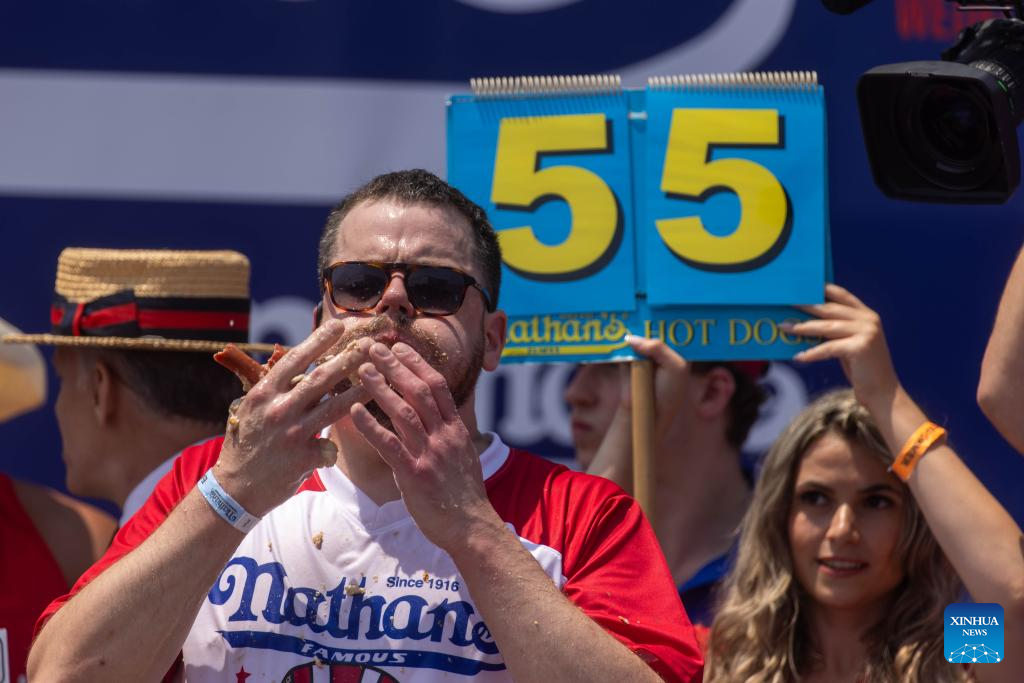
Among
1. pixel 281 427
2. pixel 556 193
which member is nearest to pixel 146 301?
pixel 556 193

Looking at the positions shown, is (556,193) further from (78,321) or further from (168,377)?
(78,321)

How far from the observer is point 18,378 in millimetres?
3676

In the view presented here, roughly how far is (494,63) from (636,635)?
222 centimetres

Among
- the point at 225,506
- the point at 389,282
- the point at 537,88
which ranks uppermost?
the point at 537,88

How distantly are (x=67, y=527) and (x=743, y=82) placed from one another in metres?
1.86

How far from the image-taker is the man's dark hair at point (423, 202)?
2.37 m

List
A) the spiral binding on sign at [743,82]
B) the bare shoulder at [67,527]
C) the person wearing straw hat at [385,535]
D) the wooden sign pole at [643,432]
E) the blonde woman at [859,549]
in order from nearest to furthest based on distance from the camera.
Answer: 1. the person wearing straw hat at [385,535]
2. the blonde woman at [859,549]
3. the wooden sign pole at [643,432]
4. the spiral binding on sign at [743,82]
5. the bare shoulder at [67,527]

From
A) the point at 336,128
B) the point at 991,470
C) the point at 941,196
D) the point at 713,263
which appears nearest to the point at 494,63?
the point at 336,128

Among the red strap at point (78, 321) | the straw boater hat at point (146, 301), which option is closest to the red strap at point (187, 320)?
the straw boater hat at point (146, 301)

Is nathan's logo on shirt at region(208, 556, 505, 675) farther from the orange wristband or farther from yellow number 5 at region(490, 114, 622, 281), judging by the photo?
the orange wristband

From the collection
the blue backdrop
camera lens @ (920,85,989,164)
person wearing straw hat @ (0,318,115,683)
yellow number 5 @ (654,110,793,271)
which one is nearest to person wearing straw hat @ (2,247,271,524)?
person wearing straw hat @ (0,318,115,683)

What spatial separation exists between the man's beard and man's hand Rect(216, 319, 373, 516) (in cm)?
12

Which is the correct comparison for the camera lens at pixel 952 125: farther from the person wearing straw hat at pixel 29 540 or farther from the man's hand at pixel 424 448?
the person wearing straw hat at pixel 29 540

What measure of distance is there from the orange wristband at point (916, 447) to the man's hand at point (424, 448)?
4.01 feet
